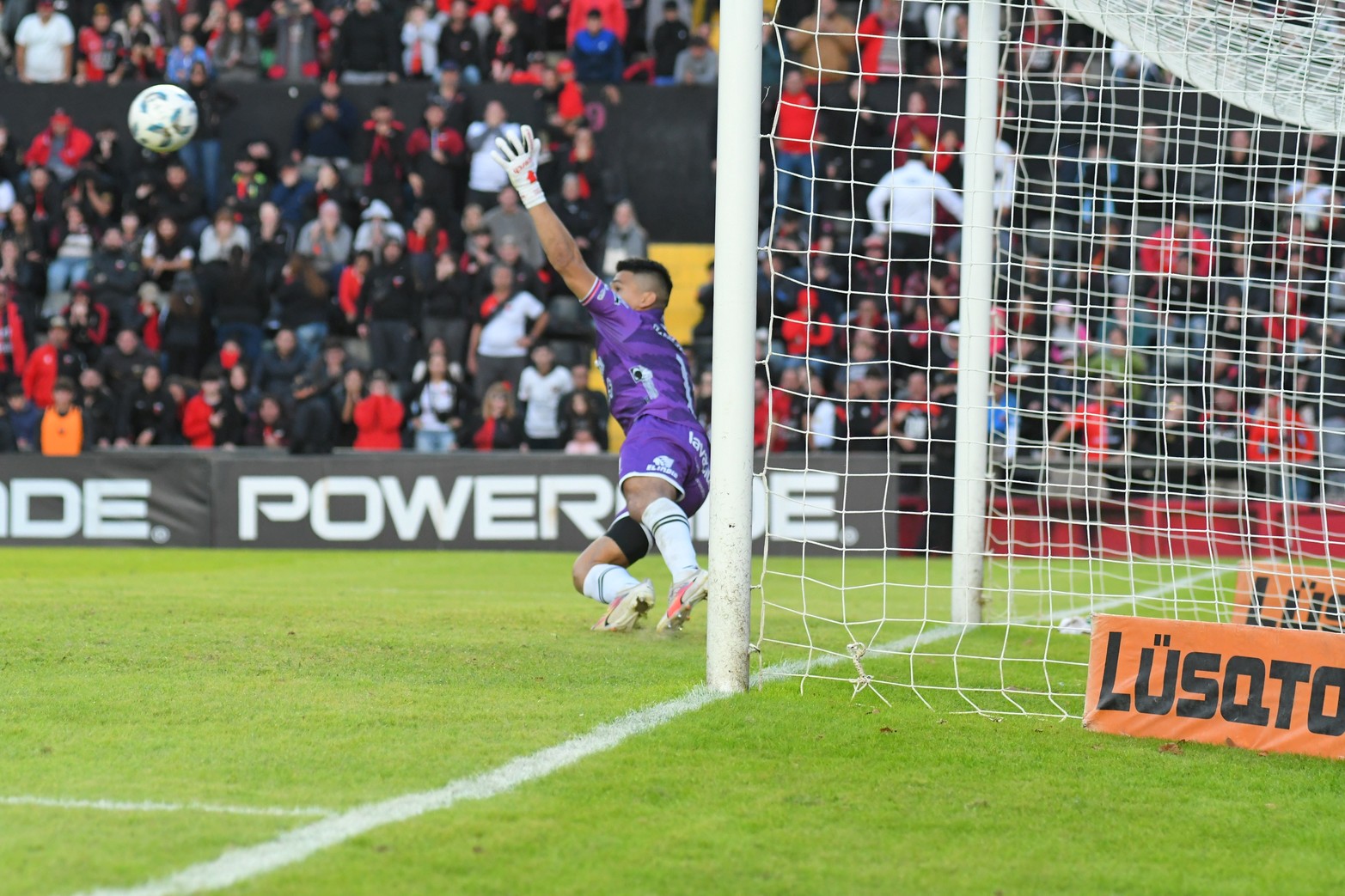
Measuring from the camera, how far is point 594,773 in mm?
4648

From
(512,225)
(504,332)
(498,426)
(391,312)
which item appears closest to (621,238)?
(512,225)

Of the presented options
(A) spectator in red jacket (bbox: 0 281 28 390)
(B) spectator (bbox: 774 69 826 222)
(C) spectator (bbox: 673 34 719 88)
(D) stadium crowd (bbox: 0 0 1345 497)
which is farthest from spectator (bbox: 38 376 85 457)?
(C) spectator (bbox: 673 34 719 88)

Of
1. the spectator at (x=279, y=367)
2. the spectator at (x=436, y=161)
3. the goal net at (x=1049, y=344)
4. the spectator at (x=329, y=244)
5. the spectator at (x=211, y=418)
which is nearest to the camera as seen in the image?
the goal net at (x=1049, y=344)

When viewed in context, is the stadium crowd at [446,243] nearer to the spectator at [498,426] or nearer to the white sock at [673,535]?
the spectator at [498,426]

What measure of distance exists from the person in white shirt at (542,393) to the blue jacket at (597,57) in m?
5.45

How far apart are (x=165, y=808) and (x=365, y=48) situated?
18.1 metres

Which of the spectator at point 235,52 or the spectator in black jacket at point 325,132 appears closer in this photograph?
the spectator in black jacket at point 325,132

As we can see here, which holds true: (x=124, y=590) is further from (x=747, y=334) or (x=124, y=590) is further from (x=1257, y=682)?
(x=1257, y=682)

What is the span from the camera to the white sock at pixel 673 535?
7.64m

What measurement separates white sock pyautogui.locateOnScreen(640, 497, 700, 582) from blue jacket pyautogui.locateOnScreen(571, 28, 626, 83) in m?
13.8

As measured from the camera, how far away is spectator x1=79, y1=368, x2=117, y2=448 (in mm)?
17359

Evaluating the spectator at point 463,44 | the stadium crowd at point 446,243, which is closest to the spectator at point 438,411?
the stadium crowd at point 446,243

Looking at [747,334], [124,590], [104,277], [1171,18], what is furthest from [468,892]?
[104,277]

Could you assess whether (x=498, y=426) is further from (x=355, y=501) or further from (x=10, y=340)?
(x=10, y=340)
